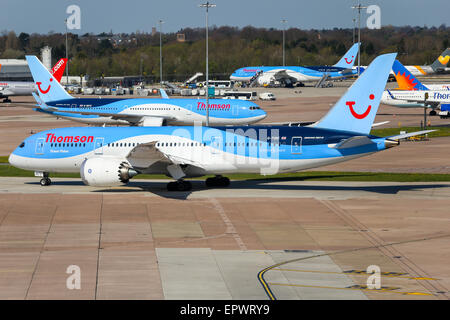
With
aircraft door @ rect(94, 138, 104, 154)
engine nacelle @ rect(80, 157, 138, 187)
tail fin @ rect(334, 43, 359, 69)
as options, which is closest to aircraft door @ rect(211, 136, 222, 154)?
engine nacelle @ rect(80, 157, 138, 187)

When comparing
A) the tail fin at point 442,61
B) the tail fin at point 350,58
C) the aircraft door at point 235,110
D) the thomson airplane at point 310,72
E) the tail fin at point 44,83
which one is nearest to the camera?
the tail fin at point 44,83

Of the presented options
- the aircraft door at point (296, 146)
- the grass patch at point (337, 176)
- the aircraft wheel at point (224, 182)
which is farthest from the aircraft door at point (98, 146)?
the aircraft door at point (296, 146)

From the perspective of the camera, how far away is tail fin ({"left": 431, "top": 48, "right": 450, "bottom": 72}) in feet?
542

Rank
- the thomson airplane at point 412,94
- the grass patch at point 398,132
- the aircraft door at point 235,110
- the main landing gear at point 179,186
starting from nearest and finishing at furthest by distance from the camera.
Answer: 1. the main landing gear at point 179,186
2. the grass patch at point 398,132
3. the aircraft door at point 235,110
4. the thomson airplane at point 412,94

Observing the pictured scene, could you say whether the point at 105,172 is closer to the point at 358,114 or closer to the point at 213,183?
the point at 213,183

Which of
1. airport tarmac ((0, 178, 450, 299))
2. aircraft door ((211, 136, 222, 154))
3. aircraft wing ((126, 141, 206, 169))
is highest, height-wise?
aircraft door ((211, 136, 222, 154))

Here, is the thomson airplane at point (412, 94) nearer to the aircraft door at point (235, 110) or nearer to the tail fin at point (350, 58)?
the aircraft door at point (235, 110)

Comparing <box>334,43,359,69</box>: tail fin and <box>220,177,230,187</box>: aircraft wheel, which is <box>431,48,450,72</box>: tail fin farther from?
<box>220,177,230,187</box>: aircraft wheel

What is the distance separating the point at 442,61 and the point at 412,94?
75.0 metres

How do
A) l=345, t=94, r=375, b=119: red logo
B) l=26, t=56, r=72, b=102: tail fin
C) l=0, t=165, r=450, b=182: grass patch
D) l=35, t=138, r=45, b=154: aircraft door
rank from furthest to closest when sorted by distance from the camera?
l=26, t=56, r=72, b=102: tail fin, l=0, t=165, r=450, b=182: grass patch, l=35, t=138, r=45, b=154: aircraft door, l=345, t=94, r=375, b=119: red logo

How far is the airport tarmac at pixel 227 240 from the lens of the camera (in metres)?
24.2

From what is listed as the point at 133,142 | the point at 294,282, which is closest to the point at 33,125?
the point at 133,142

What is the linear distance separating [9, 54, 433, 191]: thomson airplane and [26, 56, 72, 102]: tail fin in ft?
114

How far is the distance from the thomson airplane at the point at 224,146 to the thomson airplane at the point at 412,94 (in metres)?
59.8
